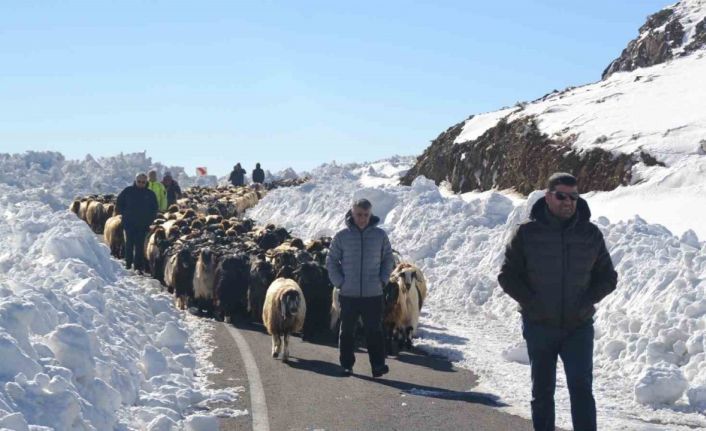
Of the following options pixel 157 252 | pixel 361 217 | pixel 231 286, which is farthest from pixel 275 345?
pixel 157 252

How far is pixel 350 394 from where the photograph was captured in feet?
30.3

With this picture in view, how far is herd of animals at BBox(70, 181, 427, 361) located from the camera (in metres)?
12.2

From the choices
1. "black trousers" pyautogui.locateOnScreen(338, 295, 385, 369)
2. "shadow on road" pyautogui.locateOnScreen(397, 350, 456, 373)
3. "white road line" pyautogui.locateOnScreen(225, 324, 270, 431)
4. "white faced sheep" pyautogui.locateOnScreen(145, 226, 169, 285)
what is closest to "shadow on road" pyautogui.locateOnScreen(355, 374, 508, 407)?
"black trousers" pyautogui.locateOnScreen(338, 295, 385, 369)

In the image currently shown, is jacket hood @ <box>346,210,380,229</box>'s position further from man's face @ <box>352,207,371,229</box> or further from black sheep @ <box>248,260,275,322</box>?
black sheep @ <box>248,260,275,322</box>

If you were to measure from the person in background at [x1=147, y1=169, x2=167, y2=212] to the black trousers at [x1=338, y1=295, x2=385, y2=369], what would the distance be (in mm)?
12021

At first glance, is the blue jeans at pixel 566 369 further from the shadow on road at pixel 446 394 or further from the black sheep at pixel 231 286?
the black sheep at pixel 231 286

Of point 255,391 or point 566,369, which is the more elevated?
point 566,369

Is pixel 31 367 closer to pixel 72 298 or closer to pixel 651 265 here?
pixel 72 298

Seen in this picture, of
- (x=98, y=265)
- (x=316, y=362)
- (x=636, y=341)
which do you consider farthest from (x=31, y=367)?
(x=98, y=265)

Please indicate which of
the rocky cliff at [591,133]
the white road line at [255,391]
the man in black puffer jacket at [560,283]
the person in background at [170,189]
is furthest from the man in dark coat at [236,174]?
the man in black puffer jacket at [560,283]

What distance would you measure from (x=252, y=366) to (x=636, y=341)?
415 cm

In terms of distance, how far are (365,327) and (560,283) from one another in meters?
4.28

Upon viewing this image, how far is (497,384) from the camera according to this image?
9766mm

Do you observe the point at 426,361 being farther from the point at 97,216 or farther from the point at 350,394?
the point at 97,216
